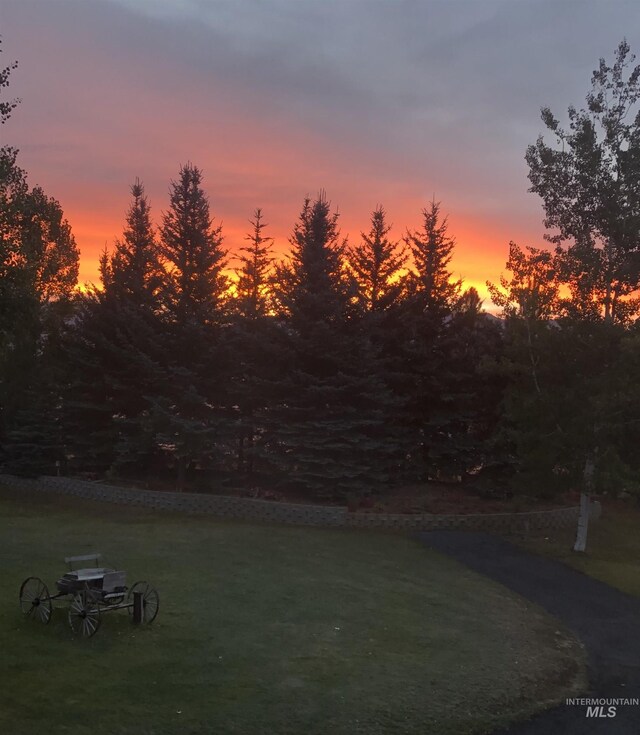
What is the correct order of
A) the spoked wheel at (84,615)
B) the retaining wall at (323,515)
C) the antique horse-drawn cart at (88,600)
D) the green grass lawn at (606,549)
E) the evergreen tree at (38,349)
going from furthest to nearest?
the evergreen tree at (38,349)
the retaining wall at (323,515)
the green grass lawn at (606,549)
the antique horse-drawn cart at (88,600)
the spoked wheel at (84,615)

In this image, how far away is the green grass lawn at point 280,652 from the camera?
820cm

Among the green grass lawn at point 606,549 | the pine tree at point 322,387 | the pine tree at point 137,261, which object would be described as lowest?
the green grass lawn at point 606,549

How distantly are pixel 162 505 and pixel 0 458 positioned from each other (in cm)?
1218

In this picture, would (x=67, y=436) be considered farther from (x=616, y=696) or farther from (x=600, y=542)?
(x=616, y=696)

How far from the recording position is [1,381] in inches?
1313

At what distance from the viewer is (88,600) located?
10.6 metres

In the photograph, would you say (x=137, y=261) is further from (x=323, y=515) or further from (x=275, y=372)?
(x=323, y=515)

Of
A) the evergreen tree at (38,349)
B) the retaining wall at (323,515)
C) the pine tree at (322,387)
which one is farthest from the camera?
the evergreen tree at (38,349)

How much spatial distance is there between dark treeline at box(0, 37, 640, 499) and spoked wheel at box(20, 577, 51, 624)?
13.9m

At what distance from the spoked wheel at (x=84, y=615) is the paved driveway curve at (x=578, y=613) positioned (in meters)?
6.76

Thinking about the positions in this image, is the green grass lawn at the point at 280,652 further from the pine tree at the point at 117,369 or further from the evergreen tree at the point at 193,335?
the pine tree at the point at 117,369

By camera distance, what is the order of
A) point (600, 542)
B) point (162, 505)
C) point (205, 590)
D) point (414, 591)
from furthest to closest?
1. point (162, 505)
2. point (600, 542)
3. point (414, 591)
4. point (205, 590)

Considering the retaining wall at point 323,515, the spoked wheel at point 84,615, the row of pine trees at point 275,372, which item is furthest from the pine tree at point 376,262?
the spoked wheel at point 84,615

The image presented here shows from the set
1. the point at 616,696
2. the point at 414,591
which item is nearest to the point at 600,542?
the point at 414,591
